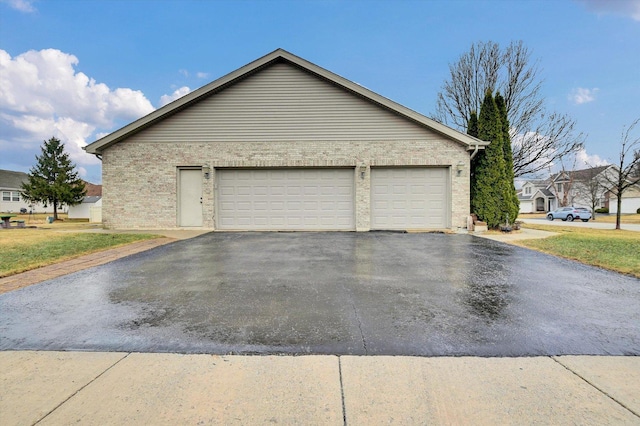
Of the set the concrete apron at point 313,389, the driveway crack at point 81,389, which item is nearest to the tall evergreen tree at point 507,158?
the concrete apron at point 313,389

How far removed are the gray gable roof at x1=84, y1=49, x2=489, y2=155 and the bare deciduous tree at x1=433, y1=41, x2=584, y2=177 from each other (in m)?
10.7

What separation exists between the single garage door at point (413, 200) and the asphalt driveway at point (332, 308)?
19.4 ft

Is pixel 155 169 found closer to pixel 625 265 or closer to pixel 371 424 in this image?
pixel 371 424

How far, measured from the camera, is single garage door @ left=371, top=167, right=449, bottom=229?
12.5 meters

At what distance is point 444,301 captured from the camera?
13.0 ft

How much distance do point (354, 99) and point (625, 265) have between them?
9.59 metres

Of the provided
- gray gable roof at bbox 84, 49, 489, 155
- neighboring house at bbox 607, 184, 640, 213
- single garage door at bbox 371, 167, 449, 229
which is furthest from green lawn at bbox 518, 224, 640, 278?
neighboring house at bbox 607, 184, 640, 213

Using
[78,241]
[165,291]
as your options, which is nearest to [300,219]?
[78,241]

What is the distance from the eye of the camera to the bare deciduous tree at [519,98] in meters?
20.2

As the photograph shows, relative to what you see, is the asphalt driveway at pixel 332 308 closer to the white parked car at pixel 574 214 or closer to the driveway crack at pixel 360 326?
the driveway crack at pixel 360 326

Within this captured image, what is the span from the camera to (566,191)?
1709 inches

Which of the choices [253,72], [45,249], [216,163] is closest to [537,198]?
[253,72]

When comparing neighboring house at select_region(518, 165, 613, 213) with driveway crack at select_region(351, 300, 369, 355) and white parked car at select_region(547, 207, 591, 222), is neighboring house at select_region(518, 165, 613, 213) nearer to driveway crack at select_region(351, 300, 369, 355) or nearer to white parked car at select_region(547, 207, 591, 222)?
white parked car at select_region(547, 207, 591, 222)

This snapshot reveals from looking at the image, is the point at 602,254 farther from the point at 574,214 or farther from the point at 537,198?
the point at 537,198
